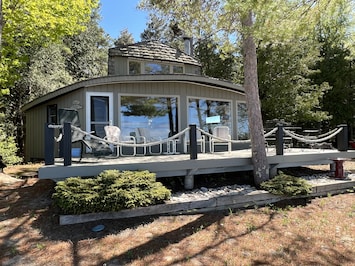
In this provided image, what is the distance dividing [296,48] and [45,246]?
15364mm

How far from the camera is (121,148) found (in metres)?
7.70

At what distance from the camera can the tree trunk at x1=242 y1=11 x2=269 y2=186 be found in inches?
225

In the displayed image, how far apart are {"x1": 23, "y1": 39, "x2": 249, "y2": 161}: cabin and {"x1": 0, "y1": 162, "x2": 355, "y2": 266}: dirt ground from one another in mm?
2987

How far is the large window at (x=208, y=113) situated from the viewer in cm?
923

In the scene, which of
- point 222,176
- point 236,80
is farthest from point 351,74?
point 222,176

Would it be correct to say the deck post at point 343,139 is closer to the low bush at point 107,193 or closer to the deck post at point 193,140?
the deck post at point 193,140

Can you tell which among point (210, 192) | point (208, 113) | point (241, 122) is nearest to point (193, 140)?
point (210, 192)

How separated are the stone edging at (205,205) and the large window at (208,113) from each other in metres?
4.18

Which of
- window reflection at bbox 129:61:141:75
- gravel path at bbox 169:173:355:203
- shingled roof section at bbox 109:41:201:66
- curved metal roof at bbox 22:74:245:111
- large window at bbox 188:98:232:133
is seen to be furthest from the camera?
window reflection at bbox 129:61:141:75

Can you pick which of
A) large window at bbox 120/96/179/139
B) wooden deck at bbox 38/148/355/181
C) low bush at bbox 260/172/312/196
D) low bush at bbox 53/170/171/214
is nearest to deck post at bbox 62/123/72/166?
wooden deck at bbox 38/148/355/181

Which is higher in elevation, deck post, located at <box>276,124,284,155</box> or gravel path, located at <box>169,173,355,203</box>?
deck post, located at <box>276,124,284,155</box>

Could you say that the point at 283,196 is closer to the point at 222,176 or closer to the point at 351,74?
the point at 222,176

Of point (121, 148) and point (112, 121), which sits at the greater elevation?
point (112, 121)

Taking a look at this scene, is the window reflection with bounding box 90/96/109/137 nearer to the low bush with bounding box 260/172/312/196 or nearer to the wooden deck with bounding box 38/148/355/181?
the wooden deck with bounding box 38/148/355/181
